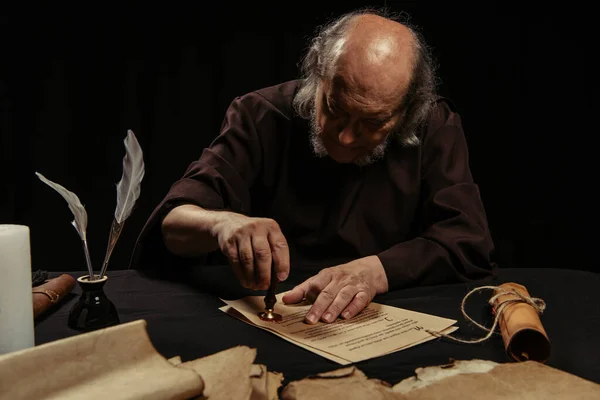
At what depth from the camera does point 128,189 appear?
1519 millimetres

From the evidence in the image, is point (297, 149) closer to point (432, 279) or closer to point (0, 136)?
point (432, 279)

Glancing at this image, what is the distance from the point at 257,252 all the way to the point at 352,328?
0.96 ft

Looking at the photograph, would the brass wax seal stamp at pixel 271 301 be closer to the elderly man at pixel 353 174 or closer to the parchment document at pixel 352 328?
the parchment document at pixel 352 328

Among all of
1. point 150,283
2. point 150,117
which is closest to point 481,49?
point 150,117

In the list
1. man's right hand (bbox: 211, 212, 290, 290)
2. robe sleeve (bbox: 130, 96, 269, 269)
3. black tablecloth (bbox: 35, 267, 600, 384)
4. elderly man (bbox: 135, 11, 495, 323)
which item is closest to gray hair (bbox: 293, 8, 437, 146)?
elderly man (bbox: 135, 11, 495, 323)

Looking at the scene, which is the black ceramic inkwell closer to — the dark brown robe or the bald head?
the dark brown robe

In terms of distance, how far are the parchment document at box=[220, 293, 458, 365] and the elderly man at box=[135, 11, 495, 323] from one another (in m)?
0.15

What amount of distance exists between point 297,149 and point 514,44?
1.63 m

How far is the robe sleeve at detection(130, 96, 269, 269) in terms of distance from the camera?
2.06 m

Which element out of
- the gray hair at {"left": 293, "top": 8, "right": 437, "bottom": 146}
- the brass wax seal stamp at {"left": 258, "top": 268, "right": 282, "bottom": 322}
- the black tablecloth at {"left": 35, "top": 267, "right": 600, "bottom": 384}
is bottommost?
the black tablecloth at {"left": 35, "top": 267, "right": 600, "bottom": 384}

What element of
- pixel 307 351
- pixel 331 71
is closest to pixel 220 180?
pixel 331 71

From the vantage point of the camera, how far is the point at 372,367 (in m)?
1.19

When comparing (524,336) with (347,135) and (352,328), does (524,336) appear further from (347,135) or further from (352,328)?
(347,135)

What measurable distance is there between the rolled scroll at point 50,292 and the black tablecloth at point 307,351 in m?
0.03
